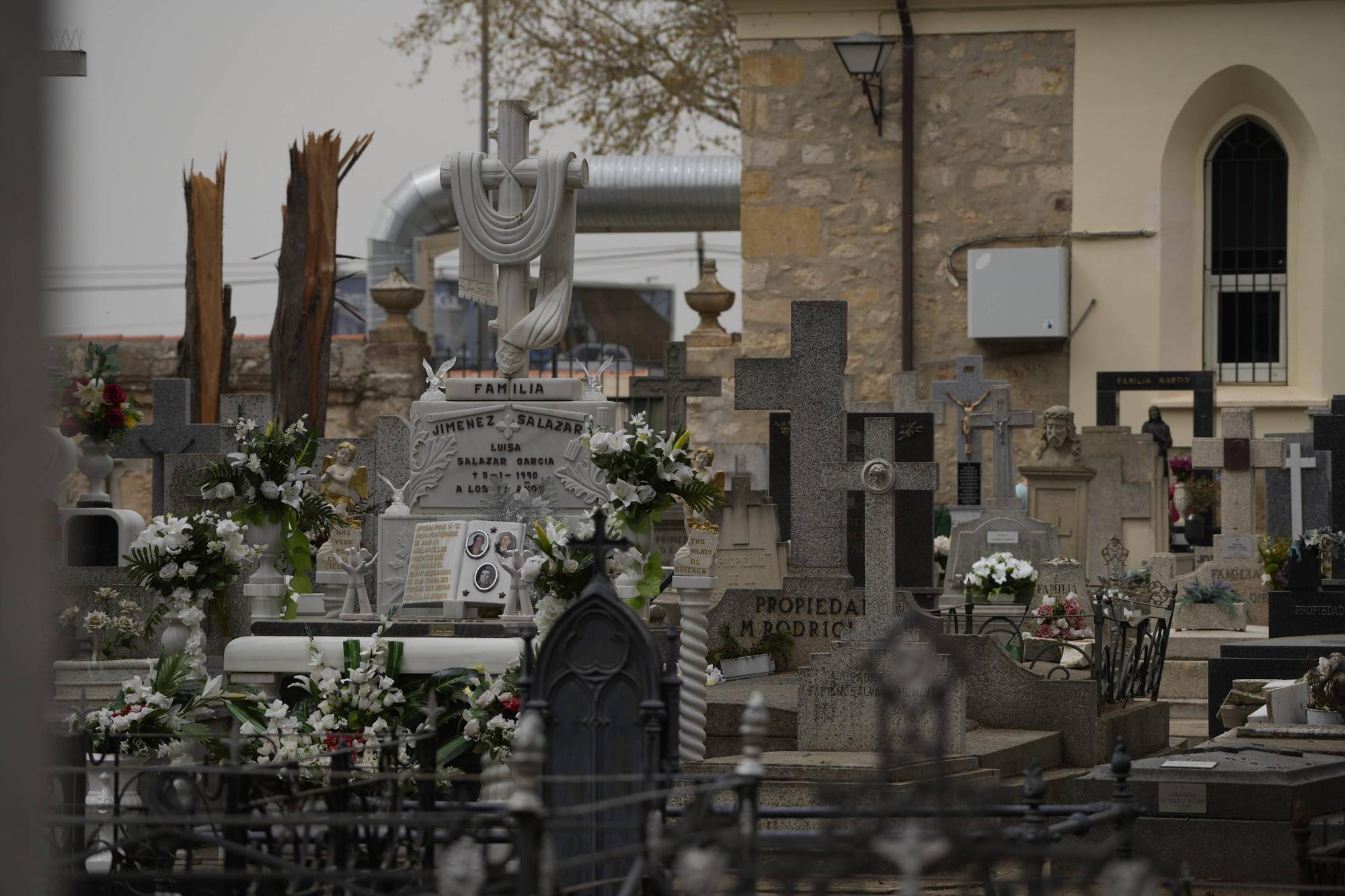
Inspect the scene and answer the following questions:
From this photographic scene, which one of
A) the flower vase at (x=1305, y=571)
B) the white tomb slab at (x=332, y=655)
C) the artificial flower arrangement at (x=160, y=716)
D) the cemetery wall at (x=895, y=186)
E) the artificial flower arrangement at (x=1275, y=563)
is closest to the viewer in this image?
the artificial flower arrangement at (x=160, y=716)

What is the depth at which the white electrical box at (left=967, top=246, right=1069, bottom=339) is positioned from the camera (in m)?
21.6

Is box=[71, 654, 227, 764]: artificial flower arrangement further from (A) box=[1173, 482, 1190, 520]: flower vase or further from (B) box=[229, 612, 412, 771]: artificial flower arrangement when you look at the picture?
(A) box=[1173, 482, 1190, 520]: flower vase

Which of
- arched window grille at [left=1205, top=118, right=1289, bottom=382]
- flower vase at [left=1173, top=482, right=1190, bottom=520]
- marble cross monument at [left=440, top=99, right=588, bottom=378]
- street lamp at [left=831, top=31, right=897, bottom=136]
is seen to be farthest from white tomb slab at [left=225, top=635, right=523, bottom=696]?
arched window grille at [left=1205, top=118, right=1289, bottom=382]

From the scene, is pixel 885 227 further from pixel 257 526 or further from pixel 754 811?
pixel 754 811

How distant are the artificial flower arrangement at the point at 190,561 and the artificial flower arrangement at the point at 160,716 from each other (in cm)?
106

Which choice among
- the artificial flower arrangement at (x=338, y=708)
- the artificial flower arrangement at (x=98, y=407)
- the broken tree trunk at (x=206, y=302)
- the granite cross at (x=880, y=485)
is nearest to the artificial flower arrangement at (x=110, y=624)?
the artificial flower arrangement at (x=338, y=708)

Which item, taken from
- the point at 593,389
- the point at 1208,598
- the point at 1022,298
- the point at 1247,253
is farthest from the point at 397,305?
the point at 1208,598

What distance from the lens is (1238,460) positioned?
17.4 meters

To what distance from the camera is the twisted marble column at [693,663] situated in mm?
8664

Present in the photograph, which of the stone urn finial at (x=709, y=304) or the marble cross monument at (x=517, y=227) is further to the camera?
the stone urn finial at (x=709, y=304)

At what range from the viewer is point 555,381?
1263 centimetres

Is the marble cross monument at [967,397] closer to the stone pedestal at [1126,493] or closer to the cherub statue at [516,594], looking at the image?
the stone pedestal at [1126,493]

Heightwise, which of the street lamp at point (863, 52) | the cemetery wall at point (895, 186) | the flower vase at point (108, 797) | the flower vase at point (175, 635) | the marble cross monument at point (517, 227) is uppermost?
the street lamp at point (863, 52)

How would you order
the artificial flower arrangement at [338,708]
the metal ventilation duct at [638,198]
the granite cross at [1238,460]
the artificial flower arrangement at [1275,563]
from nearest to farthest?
the artificial flower arrangement at [338,708] → the artificial flower arrangement at [1275,563] → the granite cross at [1238,460] → the metal ventilation duct at [638,198]
